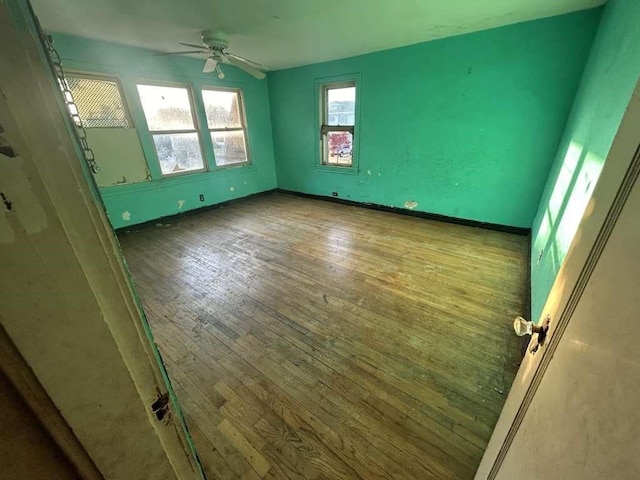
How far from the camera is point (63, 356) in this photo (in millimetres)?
353

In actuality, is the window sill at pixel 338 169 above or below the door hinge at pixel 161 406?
below

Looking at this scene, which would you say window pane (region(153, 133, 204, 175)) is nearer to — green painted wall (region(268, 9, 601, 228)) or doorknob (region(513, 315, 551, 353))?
green painted wall (region(268, 9, 601, 228))

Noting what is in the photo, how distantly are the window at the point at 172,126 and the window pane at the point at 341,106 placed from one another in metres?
2.30

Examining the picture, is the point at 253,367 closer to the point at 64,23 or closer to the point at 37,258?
the point at 37,258

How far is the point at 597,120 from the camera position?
1620mm

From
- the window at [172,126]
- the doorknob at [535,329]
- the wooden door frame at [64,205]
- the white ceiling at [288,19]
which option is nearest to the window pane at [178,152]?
the window at [172,126]

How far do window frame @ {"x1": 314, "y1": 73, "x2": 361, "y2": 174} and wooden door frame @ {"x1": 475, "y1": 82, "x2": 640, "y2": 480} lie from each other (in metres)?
4.08

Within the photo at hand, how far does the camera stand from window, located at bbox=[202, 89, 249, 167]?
4430 mm

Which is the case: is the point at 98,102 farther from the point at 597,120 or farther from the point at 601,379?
the point at 597,120

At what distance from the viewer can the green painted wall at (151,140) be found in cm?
311

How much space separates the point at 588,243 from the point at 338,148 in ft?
15.0

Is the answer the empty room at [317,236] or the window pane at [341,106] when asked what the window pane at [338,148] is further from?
the window pane at [341,106]

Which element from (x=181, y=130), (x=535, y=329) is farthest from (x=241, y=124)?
(x=535, y=329)

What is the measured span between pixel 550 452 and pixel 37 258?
3.18ft
